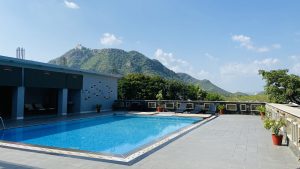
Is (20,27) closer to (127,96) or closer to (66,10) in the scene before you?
(66,10)

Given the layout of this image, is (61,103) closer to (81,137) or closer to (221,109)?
(81,137)

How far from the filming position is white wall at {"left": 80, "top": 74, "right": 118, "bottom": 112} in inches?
827

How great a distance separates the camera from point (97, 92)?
22.3 m

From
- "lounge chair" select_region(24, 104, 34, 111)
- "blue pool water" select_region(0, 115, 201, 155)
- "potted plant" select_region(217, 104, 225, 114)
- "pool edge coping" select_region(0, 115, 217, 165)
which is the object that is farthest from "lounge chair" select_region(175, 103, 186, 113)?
"pool edge coping" select_region(0, 115, 217, 165)

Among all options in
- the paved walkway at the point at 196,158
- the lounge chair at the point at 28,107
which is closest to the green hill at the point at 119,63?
the lounge chair at the point at 28,107

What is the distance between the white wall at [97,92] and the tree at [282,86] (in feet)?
43.4

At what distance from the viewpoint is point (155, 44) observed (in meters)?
33.1

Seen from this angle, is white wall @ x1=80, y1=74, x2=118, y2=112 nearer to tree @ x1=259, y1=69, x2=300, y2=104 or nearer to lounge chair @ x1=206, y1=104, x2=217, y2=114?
lounge chair @ x1=206, y1=104, x2=217, y2=114

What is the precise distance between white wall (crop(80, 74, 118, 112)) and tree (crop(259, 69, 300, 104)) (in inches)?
520

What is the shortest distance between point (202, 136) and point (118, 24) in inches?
640

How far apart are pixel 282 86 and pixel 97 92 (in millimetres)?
15024

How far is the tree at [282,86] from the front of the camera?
20938 millimetres

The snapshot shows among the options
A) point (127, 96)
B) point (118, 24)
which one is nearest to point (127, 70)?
point (127, 96)

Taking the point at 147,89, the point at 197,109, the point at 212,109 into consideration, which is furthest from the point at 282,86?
the point at 147,89
